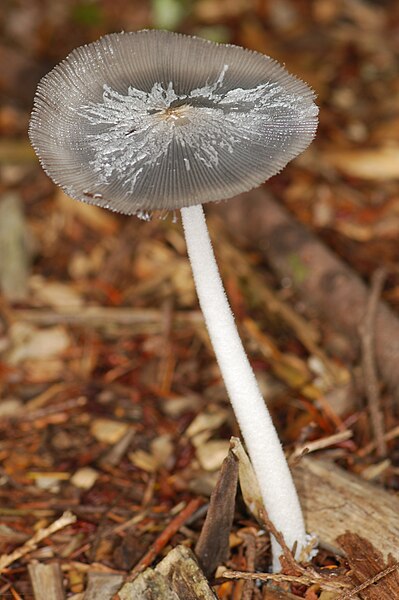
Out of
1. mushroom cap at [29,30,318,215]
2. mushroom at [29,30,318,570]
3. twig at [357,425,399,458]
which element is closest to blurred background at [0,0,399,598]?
twig at [357,425,399,458]

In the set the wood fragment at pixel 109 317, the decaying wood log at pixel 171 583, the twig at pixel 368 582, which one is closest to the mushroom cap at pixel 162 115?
the decaying wood log at pixel 171 583

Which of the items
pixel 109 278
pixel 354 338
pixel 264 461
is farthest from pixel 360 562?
Result: pixel 109 278

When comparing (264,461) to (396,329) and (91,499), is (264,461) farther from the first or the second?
(396,329)

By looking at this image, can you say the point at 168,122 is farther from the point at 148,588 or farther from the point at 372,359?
the point at 372,359

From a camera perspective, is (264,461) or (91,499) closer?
(264,461)

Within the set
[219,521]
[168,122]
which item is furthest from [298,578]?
[168,122]

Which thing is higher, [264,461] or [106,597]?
[264,461]
